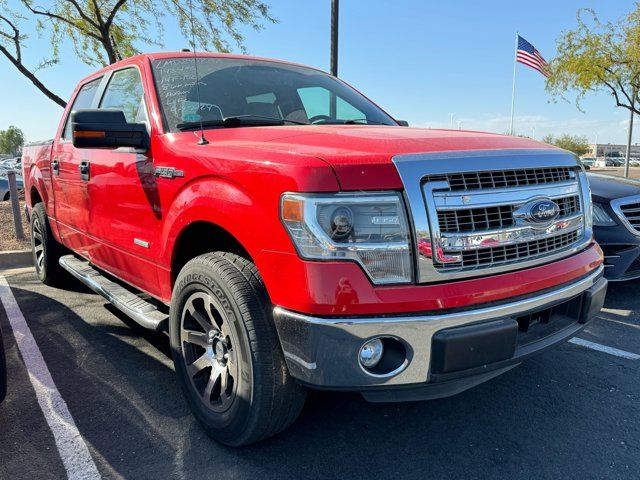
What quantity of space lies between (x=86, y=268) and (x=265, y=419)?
2703mm

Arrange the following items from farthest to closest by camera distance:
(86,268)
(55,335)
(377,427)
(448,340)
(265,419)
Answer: (86,268)
(55,335)
(377,427)
(265,419)
(448,340)

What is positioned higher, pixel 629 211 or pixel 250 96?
pixel 250 96

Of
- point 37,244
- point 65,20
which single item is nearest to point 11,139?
point 65,20

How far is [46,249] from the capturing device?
502 cm

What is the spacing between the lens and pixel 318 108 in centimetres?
336

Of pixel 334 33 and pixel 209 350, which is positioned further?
pixel 334 33

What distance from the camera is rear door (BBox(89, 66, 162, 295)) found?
2.80 m

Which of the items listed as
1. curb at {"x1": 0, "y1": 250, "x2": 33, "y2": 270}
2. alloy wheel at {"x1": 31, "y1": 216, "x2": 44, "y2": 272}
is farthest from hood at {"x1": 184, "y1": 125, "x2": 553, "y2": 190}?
curb at {"x1": 0, "y1": 250, "x2": 33, "y2": 270}

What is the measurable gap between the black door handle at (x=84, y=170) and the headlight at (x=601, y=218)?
437 cm

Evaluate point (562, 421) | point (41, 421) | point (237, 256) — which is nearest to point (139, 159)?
point (237, 256)

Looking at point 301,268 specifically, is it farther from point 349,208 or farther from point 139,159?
point 139,159

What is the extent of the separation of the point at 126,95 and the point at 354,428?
8.65ft

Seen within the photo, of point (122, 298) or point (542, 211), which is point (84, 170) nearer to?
point (122, 298)

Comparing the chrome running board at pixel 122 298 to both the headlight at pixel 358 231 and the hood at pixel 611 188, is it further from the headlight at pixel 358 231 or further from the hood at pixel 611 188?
the hood at pixel 611 188
